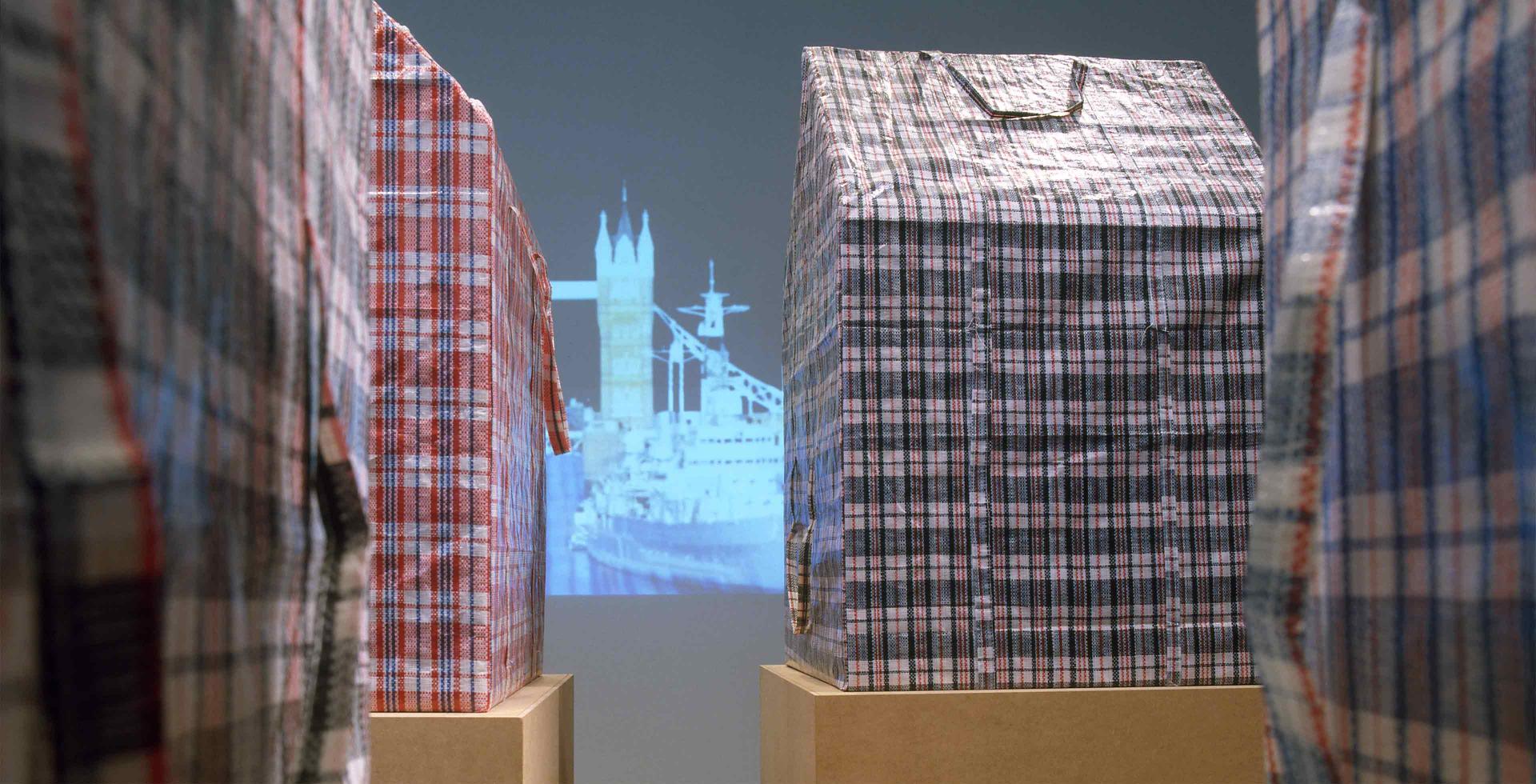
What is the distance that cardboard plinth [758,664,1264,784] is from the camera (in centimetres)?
174

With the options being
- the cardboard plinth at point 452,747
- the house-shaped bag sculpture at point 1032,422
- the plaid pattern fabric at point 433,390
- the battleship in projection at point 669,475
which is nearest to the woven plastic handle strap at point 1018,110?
the house-shaped bag sculpture at point 1032,422

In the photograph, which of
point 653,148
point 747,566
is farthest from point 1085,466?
point 653,148

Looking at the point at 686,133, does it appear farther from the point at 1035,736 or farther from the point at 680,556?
the point at 1035,736

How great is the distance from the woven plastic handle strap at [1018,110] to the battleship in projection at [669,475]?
128cm

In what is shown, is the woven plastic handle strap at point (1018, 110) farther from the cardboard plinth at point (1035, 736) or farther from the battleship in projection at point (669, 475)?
the battleship in projection at point (669, 475)

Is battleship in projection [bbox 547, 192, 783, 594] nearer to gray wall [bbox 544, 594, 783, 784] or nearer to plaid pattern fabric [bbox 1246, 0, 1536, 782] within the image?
gray wall [bbox 544, 594, 783, 784]

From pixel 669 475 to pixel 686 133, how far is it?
36.6 inches

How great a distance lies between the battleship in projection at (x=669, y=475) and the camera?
328cm

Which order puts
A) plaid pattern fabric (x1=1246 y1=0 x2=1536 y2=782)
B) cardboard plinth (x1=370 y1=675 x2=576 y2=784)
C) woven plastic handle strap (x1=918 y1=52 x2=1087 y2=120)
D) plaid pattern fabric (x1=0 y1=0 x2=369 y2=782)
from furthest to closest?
woven plastic handle strap (x1=918 y1=52 x2=1087 y2=120) → cardboard plinth (x1=370 y1=675 x2=576 y2=784) → plaid pattern fabric (x1=1246 y1=0 x2=1536 y2=782) → plaid pattern fabric (x1=0 y1=0 x2=369 y2=782)

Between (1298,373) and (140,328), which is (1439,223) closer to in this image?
(1298,373)

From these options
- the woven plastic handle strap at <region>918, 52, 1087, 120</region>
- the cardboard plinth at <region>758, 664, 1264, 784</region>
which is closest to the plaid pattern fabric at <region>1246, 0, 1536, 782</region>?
the cardboard plinth at <region>758, 664, 1264, 784</region>

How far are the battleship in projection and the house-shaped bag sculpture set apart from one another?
4.34 ft

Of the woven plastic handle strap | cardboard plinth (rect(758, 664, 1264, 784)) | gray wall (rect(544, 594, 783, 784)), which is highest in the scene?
the woven plastic handle strap

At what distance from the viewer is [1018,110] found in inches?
84.0
